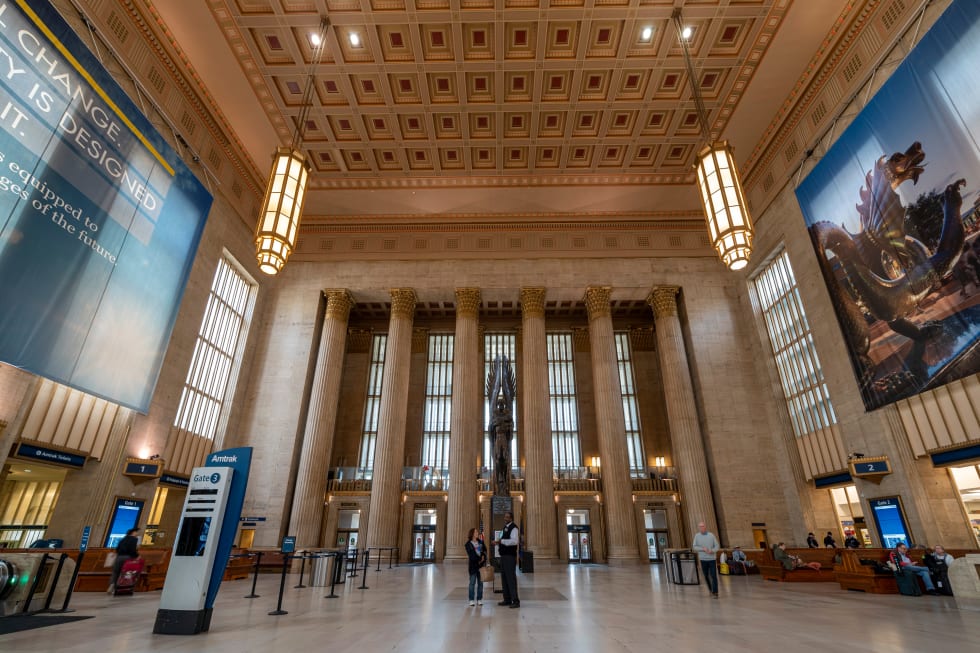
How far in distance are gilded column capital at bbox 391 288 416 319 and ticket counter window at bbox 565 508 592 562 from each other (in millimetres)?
10592

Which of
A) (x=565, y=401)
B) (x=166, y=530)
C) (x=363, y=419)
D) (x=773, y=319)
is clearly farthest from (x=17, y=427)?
(x=773, y=319)

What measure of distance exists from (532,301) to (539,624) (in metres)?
15.1

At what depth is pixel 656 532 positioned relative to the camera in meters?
18.4

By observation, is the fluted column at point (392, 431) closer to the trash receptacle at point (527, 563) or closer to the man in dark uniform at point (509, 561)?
the trash receptacle at point (527, 563)

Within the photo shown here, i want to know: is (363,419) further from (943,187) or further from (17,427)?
(943,187)

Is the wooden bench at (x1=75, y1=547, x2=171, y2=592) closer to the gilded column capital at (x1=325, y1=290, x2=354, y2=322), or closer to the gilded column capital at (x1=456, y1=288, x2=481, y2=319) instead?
the gilded column capital at (x1=325, y1=290, x2=354, y2=322)

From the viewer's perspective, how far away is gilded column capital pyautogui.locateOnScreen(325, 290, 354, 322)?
63.3ft

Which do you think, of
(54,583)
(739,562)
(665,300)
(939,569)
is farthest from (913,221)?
(54,583)

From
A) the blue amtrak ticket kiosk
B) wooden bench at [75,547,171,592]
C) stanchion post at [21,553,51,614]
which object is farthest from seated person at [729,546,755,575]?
stanchion post at [21,553,51,614]

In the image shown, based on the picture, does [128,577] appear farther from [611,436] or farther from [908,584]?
[611,436]

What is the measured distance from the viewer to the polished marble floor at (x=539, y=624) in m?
3.84

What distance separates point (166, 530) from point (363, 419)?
336 inches

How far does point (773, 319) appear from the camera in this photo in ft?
56.4

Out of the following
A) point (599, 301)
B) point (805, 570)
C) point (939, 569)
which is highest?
point (599, 301)
